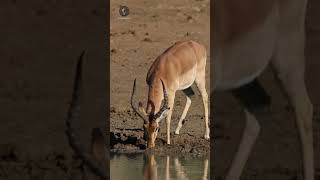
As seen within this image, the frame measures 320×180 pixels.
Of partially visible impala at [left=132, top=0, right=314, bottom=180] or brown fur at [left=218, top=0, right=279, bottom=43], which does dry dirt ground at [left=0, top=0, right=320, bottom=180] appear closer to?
partially visible impala at [left=132, top=0, right=314, bottom=180]

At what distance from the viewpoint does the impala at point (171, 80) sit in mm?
9688

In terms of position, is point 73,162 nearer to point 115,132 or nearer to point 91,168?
point 115,132

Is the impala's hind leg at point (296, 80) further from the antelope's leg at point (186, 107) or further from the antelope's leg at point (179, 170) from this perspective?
the antelope's leg at point (186, 107)

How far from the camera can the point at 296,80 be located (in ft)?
17.5

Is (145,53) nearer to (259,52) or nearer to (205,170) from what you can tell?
(205,170)

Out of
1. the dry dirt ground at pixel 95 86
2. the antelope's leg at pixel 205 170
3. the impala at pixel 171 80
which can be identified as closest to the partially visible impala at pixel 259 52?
the dry dirt ground at pixel 95 86

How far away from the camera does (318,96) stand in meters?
12.3

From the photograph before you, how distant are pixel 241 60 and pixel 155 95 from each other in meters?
5.25

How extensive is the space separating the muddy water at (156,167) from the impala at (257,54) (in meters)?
1.66

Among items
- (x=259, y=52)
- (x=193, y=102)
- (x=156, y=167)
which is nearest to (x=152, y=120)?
(x=156, y=167)

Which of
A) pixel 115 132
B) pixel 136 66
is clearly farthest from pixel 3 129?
pixel 136 66

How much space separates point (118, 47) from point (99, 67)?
635 mm

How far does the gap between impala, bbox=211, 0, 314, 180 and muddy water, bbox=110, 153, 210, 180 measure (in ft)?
5.45

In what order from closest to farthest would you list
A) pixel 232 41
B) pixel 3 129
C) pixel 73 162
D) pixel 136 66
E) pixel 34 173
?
A: pixel 232 41, pixel 34 173, pixel 73 162, pixel 3 129, pixel 136 66
